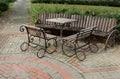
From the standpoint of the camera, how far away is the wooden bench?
8.20 meters

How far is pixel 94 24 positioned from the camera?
885 centimetres

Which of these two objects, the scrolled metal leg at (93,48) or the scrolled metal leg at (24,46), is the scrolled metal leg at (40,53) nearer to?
the scrolled metal leg at (24,46)

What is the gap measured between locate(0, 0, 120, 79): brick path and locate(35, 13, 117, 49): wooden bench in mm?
458

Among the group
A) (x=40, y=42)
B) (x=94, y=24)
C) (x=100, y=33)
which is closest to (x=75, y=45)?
(x=100, y=33)

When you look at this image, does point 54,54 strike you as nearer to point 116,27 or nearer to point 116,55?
point 116,55

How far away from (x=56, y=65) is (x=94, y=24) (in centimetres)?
305

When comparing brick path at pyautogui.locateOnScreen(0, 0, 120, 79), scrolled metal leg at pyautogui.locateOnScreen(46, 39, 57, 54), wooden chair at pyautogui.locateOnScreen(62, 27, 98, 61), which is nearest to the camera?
brick path at pyautogui.locateOnScreen(0, 0, 120, 79)

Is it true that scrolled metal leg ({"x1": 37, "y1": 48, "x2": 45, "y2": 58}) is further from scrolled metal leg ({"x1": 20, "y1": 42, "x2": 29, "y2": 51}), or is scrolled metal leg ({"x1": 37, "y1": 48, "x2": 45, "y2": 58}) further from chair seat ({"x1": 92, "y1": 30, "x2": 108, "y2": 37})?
chair seat ({"x1": 92, "y1": 30, "x2": 108, "y2": 37})

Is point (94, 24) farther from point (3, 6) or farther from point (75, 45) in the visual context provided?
point (3, 6)

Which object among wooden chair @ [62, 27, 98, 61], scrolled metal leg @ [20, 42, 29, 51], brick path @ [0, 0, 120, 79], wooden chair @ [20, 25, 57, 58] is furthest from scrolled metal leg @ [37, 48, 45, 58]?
wooden chair @ [62, 27, 98, 61]

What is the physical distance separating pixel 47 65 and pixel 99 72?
1.52 meters

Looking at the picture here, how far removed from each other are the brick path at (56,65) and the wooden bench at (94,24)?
458 mm

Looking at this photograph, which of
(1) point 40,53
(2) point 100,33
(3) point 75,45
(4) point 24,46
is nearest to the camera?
(3) point 75,45

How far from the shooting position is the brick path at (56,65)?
5.91 metres
